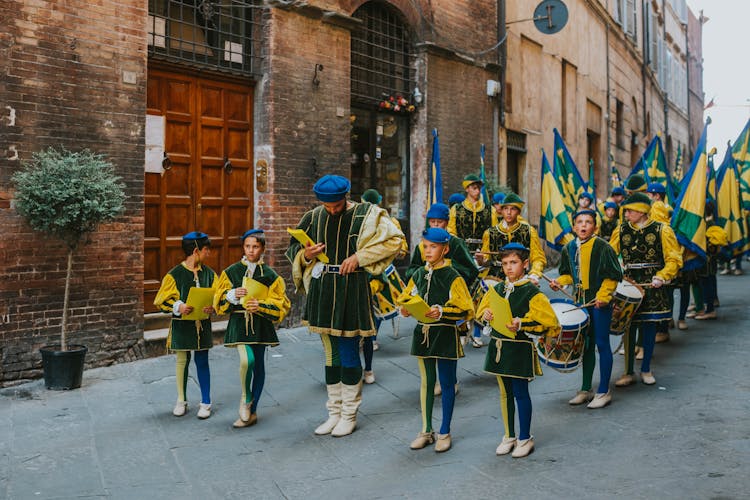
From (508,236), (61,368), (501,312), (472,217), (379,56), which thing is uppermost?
(379,56)

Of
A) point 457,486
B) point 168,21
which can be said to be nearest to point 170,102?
point 168,21

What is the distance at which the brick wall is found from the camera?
7.26m

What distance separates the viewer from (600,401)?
A: 254 inches

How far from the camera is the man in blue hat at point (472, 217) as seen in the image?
363 inches

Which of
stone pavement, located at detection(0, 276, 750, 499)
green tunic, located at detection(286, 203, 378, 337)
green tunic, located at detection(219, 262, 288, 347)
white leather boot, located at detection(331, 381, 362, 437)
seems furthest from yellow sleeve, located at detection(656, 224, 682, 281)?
green tunic, located at detection(219, 262, 288, 347)

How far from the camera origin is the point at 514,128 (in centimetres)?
1656

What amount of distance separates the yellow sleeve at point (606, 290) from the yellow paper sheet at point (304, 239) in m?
2.38

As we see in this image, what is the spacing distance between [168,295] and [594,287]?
365cm

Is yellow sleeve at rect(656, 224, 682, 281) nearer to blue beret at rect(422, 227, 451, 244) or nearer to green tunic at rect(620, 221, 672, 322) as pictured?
green tunic at rect(620, 221, 672, 322)

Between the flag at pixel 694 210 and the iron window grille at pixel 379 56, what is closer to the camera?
the flag at pixel 694 210

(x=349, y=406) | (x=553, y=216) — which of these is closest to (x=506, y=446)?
(x=349, y=406)

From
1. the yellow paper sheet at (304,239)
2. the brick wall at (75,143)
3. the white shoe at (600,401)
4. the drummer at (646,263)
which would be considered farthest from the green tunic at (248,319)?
the drummer at (646,263)

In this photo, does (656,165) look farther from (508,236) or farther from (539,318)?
Result: (539,318)

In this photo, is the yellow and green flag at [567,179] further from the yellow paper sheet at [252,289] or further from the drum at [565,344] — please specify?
the yellow paper sheet at [252,289]
